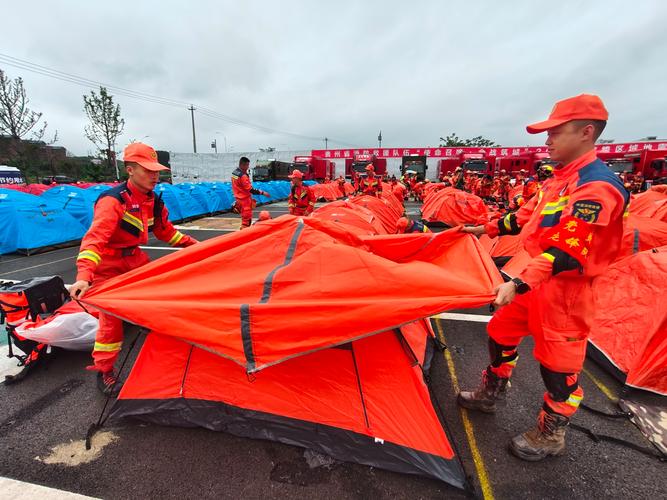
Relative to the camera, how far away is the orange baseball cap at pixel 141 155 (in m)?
2.54

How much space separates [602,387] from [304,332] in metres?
2.97

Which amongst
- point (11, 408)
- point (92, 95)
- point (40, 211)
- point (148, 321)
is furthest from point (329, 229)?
point (92, 95)

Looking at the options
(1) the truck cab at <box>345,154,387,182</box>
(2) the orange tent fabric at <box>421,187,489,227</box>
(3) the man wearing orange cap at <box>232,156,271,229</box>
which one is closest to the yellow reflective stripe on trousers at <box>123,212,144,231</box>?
(3) the man wearing orange cap at <box>232,156,271,229</box>

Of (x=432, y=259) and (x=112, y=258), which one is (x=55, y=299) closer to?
(x=112, y=258)

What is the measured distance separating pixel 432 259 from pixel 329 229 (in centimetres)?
86

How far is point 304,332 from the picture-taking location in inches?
65.5

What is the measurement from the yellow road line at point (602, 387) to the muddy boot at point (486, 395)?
1119 mm

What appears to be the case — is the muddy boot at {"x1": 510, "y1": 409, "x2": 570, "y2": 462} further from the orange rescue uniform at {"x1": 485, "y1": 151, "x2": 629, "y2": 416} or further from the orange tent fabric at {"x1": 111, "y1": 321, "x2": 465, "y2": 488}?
the orange tent fabric at {"x1": 111, "y1": 321, "x2": 465, "y2": 488}

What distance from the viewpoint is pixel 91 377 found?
284cm

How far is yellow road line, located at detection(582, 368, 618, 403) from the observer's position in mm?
2635

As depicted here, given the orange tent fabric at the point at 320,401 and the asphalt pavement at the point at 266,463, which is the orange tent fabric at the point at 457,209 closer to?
the asphalt pavement at the point at 266,463

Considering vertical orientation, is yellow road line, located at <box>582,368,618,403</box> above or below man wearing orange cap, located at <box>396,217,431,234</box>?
below

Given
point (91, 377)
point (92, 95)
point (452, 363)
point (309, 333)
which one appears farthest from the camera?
point (92, 95)

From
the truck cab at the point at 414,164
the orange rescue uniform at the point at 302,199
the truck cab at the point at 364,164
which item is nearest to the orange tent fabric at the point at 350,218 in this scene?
the orange rescue uniform at the point at 302,199
